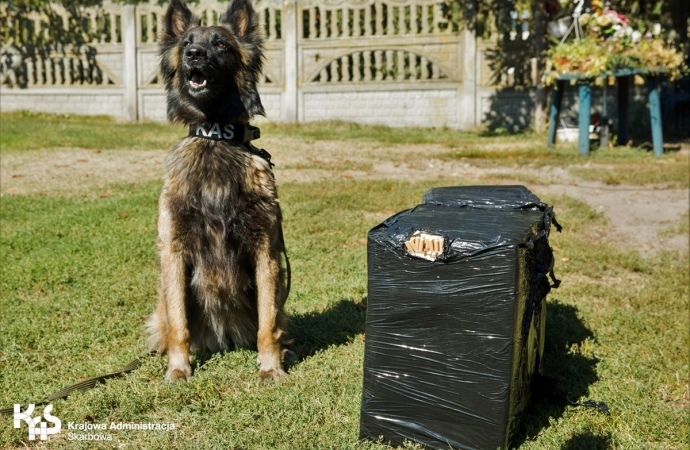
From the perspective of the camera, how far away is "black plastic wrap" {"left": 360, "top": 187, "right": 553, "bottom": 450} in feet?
10.4

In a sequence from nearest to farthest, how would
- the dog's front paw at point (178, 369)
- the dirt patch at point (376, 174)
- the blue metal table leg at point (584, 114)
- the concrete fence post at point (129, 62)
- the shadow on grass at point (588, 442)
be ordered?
1. the shadow on grass at point (588, 442)
2. the dog's front paw at point (178, 369)
3. the dirt patch at point (376, 174)
4. the blue metal table leg at point (584, 114)
5. the concrete fence post at point (129, 62)

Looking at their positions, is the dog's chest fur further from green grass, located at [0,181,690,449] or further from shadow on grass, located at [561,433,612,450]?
shadow on grass, located at [561,433,612,450]

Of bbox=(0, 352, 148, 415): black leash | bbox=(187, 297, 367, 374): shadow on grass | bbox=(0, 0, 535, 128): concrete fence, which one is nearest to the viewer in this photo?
bbox=(0, 352, 148, 415): black leash

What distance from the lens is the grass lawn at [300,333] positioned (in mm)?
3750

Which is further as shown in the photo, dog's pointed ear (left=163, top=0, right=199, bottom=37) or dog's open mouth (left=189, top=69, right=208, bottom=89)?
dog's pointed ear (left=163, top=0, right=199, bottom=37)

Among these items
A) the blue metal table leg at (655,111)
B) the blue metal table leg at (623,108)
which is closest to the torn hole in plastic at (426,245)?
the blue metal table leg at (655,111)

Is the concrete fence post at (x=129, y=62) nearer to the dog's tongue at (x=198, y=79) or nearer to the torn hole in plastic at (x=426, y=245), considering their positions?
the dog's tongue at (x=198, y=79)

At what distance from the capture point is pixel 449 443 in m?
3.32

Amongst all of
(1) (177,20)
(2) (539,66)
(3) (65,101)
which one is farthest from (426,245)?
(3) (65,101)

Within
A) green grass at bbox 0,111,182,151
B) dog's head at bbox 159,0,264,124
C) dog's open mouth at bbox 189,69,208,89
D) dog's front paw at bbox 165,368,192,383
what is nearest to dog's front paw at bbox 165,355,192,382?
dog's front paw at bbox 165,368,192,383

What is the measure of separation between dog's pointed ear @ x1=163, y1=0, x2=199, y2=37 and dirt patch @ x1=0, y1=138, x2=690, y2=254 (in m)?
4.93

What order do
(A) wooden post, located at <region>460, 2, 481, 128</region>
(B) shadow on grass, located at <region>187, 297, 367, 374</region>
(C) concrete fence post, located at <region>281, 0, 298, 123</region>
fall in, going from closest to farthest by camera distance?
(B) shadow on grass, located at <region>187, 297, 367, 374</region>, (A) wooden post, located at <region>460, 2, 481, 128</region>, (C) concrete fence post, located at <region>281, 0, 298, 123</region>

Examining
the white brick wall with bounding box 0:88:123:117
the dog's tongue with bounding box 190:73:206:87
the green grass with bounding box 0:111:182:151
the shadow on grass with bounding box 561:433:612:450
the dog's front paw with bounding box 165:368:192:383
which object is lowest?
the shadow on grass with bounding box 561:433:612:450

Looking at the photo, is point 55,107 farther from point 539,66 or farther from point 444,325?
point 444,325
